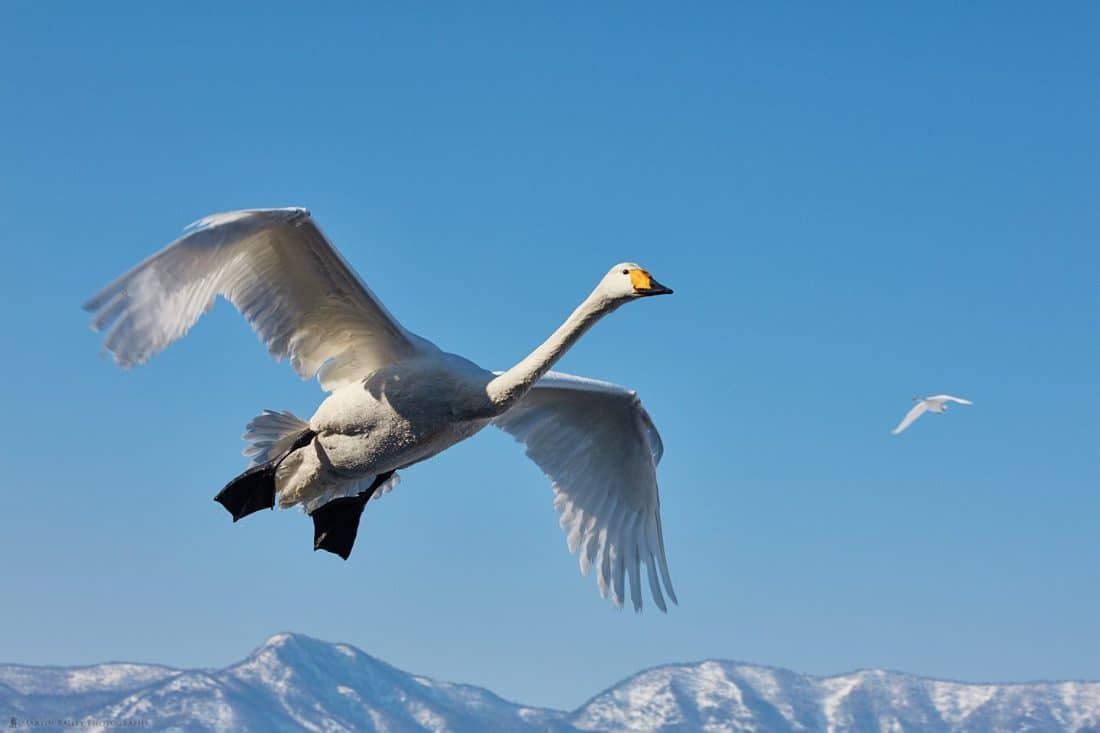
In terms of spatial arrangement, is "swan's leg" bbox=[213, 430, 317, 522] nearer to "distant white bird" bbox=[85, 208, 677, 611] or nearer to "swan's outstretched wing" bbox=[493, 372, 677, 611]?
"distant white bird" bbox=[85, 208, 677, 611]

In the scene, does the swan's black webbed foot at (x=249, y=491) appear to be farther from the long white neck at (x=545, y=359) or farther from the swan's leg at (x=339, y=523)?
the long white neck at (x=545, y=359)

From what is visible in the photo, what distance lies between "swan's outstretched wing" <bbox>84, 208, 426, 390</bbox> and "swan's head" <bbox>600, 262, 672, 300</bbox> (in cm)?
253

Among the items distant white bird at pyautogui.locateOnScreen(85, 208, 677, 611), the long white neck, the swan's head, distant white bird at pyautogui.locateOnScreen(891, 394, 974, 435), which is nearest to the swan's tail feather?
distant white bird at pyautogui.locateOnScreen(85, 208, 677, 611)

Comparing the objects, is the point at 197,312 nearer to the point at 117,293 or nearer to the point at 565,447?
the point at 117,293

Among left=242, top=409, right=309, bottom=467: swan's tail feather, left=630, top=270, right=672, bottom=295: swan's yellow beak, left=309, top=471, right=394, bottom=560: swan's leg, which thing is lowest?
left=309, top=471, right=394, bottom=560: swan's leg

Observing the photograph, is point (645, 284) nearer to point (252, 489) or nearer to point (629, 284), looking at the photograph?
point (629, 284)

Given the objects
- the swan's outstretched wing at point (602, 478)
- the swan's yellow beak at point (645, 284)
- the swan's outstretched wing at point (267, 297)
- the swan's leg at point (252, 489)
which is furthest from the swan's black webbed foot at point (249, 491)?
the swan's yellow beak at point (645, 284)

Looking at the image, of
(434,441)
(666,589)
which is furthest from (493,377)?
(666,589)

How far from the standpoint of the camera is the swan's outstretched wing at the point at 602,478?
915 inches

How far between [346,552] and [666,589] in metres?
4.58

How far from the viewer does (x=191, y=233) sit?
17.9 metres

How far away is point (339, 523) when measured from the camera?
21.7 meters

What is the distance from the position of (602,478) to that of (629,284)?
5.89m

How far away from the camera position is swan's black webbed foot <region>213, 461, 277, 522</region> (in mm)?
20266
